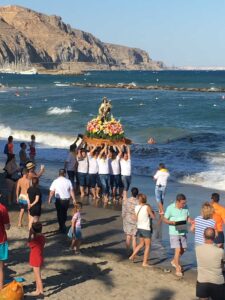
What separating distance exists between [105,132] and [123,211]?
17.6ft

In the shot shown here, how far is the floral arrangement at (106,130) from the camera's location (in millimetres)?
A: 15758

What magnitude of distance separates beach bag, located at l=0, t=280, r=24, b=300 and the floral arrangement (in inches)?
325

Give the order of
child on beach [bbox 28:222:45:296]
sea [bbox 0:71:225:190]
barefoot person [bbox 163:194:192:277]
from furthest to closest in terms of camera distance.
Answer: sea [bbox 0:71:225:190] < barefoot person [bbox 163:194:192:277] < child on beach [bbox 28:222:45:296]

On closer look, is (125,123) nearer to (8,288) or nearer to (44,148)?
(44,148)

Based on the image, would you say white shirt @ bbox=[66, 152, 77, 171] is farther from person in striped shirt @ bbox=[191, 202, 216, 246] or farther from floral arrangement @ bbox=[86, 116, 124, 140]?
person in striped shirt @ bbox=[191, 202, 216, 246]

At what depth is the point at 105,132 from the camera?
15789 mm

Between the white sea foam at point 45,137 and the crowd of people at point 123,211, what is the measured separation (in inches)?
565

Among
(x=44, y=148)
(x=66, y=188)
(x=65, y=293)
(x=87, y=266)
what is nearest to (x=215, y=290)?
(x=65, y=293)

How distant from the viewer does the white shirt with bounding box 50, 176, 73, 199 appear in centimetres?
1189

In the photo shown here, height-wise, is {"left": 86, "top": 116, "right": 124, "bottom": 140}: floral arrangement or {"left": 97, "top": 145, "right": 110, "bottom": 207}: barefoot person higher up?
{"left": 86, "top": 116, "right": 124, "bottom": 140}: floral arrangement

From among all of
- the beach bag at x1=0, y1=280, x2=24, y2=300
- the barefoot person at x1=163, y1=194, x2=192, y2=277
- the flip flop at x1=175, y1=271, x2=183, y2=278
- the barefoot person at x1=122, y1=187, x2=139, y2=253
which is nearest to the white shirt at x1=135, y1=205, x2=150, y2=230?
the barefoot person at x1=122, y1=187, x2=139, y2=253

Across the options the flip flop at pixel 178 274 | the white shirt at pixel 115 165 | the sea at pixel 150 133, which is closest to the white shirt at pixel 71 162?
the white shirt at pixel 115 165

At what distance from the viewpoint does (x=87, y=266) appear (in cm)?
996

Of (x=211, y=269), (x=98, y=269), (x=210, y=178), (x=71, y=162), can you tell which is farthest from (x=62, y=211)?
(x=210, y=178)
